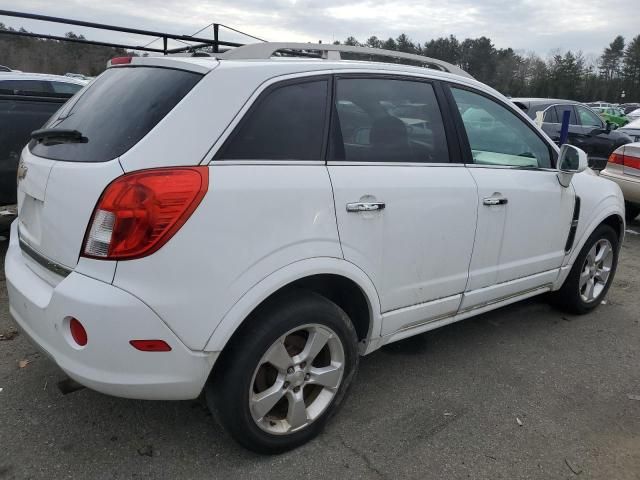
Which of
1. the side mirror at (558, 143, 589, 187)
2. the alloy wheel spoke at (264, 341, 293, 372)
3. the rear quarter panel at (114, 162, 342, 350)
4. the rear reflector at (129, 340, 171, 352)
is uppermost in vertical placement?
the side mirror at (558, 143, 589, 187)

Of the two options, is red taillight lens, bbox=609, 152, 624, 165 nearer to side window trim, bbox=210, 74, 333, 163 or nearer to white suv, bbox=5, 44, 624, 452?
white suv, bbox=5, 44, 624, 452

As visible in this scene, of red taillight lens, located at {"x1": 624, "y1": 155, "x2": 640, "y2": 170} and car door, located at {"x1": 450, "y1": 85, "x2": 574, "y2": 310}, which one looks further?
red taillight lens, located at {"x1": 624, "y1": 155, "x2": 640, "y2": 170}

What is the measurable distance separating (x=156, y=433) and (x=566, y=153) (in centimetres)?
305

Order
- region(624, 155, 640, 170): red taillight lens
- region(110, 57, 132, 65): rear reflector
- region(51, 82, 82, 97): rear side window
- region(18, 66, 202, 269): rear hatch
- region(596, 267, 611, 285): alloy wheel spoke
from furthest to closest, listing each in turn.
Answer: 1. region(51, 82, 82, 97): rear side window
2. region(624, 155, 640, 170): red taillight lens
3. region(596, 267, 611, 285): alloy wheel spoke
4. region(110, 57, 132, 65): rear reflector
5. region(18, 66, 202, 269): rear hatch

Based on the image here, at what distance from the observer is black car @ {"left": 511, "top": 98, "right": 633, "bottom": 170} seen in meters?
10.8

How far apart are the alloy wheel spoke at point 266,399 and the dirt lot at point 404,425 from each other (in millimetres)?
263

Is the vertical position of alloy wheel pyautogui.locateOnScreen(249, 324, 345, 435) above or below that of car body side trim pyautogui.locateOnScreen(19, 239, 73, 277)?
below

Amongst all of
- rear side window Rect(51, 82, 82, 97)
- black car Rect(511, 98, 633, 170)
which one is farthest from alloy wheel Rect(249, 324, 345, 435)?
black car Rect(511, 98, 633, 170)

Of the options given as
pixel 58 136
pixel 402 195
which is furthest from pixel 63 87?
pixel 402 195

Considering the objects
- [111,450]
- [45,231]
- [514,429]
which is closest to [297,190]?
[45,231]

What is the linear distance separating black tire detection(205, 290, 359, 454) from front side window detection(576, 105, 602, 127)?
10922mm

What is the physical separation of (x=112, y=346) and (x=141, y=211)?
51 cm

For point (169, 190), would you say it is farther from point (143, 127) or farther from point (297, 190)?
point (297, 190)

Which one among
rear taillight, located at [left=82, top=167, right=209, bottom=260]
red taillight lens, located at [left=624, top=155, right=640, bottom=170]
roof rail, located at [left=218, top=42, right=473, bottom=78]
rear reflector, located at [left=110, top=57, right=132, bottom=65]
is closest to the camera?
rear taillight, located at [left=82, top=167, right=209, bottom=260]
